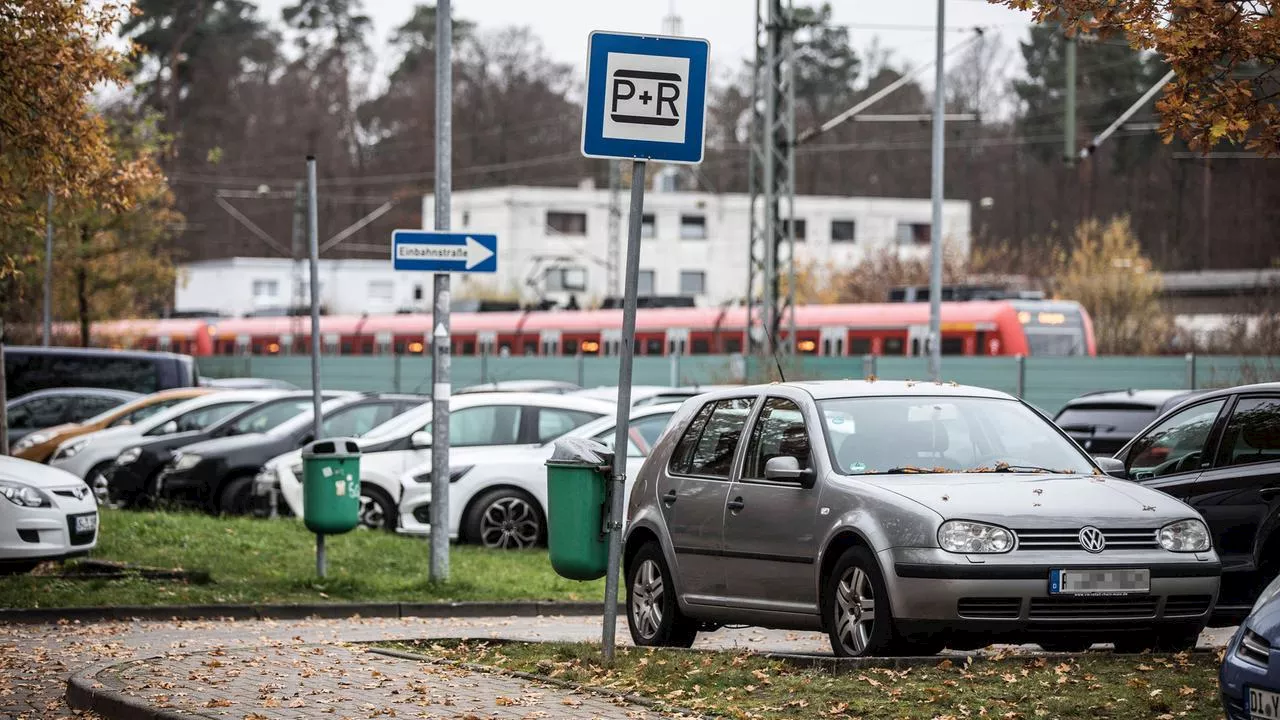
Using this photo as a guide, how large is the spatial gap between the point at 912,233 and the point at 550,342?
4253 centimetres

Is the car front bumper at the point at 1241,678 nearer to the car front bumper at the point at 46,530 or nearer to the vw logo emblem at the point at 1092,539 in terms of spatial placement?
the vw logo emblem at the point at 1092,539

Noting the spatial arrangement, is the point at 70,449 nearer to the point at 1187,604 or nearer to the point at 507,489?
the point at 507,489

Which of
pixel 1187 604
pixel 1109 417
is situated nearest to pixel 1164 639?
pixel 1187 604

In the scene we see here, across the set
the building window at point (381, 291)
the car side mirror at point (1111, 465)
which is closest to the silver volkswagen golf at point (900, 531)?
the car side mirror at point (1111, 465)

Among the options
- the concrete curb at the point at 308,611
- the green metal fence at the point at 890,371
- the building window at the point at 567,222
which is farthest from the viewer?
the building window at the point at 567,222

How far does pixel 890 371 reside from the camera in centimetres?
3725

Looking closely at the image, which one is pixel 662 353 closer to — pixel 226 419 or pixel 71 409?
pixel 71 409

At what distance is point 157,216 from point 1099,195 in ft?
150

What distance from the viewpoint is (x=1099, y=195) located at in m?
79.8

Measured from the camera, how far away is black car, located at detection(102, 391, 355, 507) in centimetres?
2244

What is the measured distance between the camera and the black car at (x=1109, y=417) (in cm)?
1766

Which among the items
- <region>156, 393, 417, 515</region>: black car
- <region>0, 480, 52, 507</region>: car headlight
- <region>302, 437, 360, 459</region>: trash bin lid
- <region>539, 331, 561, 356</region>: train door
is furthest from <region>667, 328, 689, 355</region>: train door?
<region>0, 480, 52, 507</region>: car headlight

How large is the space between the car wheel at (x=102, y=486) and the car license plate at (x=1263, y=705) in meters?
17.3

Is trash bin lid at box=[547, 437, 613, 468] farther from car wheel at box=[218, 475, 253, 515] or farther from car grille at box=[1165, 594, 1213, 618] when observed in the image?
car wheel at box=[218, 475, 253, 515]
